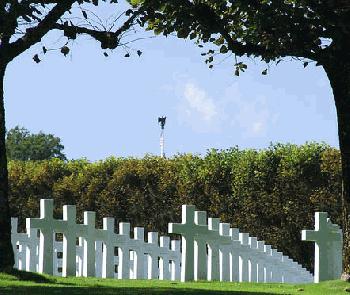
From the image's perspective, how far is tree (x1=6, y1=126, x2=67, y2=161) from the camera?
278 ft

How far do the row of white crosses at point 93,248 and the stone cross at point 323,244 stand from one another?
4.23m

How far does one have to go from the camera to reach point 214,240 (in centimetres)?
2219

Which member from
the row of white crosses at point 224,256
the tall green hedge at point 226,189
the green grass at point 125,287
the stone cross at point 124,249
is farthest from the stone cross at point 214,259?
the tall green hedge at point 226,189

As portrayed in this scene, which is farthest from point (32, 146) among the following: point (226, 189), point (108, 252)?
point (108, 252)

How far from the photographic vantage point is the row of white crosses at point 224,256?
2086 centimetres

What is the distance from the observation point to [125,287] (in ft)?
55.1

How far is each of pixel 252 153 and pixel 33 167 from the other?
9.17m

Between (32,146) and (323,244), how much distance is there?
66.5 metres

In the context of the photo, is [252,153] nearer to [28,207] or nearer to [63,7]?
[28,207]

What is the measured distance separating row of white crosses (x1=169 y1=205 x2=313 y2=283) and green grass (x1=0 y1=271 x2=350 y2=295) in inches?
56.6

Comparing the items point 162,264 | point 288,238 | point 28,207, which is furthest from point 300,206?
point 28,207

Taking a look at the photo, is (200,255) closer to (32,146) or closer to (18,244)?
(18,244)

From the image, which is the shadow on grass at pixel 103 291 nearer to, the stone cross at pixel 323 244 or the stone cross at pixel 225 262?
the stone cross at pixel 323 244

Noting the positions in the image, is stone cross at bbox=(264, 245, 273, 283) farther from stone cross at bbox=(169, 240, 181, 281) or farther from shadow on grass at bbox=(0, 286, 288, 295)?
shadow on grass at bbox=(0, 286, 288, 295)
